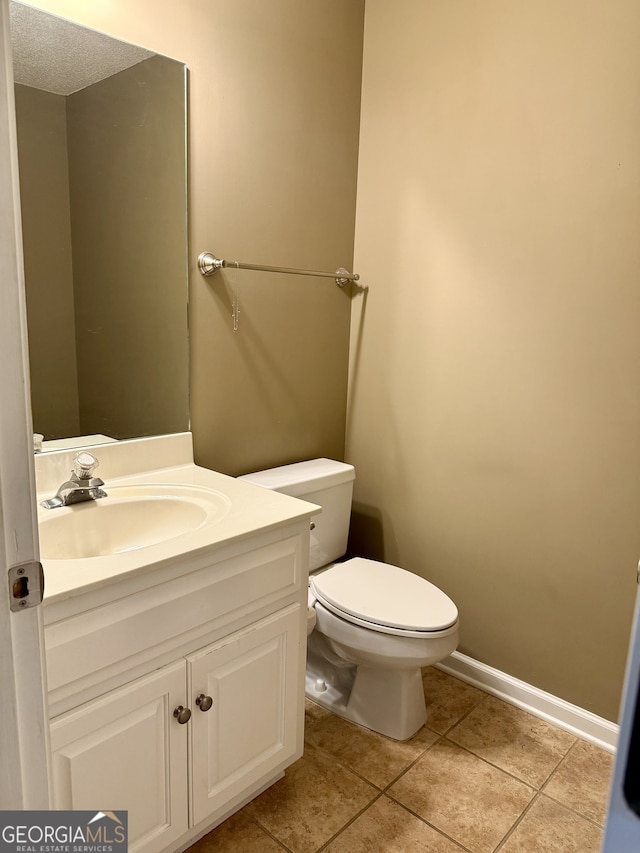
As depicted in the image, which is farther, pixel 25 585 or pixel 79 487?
pixel 79 487

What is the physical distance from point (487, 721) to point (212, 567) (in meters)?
1.23

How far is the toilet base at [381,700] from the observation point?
72.7 inches

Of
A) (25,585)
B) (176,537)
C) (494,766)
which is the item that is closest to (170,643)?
(176,537)

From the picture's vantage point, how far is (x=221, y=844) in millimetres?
1457

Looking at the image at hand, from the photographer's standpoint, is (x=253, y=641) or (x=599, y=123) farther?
(x=599, y=123)

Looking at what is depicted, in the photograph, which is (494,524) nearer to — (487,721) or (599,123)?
(487,721)

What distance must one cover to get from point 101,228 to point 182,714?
1234mm

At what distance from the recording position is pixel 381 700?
1.88 meters

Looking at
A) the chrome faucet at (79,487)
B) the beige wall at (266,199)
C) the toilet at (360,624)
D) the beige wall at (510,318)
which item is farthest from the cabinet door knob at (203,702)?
the beige wall at (510,318)

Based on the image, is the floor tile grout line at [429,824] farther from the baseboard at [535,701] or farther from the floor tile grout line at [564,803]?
the baseboard at [535,701]

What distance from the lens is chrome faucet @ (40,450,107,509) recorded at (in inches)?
56.9

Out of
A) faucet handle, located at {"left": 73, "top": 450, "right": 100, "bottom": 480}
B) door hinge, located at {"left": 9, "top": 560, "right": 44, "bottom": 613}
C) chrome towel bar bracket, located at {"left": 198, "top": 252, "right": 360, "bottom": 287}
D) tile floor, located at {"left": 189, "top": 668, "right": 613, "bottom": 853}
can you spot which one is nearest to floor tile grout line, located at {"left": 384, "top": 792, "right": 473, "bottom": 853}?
tile floor, located at {"left": 189, "top": 668, "right": 613, "bottom": 853}

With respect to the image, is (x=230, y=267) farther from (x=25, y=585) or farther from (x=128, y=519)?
(x=25, y=585)

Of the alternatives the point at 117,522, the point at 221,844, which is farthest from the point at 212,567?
the point at 221,844
